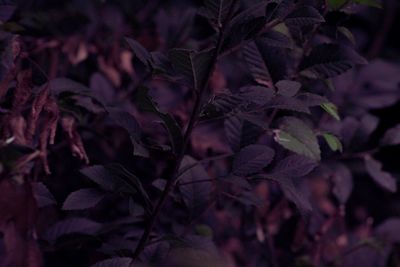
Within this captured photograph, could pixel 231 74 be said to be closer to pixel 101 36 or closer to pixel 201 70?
pixel 101 36

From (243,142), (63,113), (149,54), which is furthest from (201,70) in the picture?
(63,113)

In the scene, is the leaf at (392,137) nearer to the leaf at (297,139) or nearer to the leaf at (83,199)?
the leaf at (297,139)

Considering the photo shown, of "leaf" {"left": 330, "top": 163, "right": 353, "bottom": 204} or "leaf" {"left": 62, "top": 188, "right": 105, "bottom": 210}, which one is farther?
"leaf" {"left": 330, "top": 163, "right": 353, "bottom": 204}

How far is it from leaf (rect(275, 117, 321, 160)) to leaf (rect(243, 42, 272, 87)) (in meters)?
0.12

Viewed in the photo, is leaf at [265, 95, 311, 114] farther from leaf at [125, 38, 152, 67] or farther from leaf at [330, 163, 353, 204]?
leaf at [330, 163, 353, 204]

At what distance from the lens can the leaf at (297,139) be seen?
1.08 meters

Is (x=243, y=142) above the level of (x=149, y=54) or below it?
below

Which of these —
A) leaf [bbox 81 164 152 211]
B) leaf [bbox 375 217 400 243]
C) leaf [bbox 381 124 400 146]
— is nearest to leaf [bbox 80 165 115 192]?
leaf [bbox 81 164 152 211]

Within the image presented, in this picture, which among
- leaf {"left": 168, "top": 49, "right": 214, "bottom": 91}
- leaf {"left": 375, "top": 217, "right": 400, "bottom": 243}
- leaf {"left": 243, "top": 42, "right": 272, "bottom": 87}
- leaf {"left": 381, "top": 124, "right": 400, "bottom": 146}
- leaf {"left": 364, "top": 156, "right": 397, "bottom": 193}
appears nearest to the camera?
leaf {"left": 168, "top": 49, "right": 214, "bottom": 91}

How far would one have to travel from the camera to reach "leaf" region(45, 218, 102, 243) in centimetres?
126

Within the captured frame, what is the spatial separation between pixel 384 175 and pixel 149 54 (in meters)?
0.70

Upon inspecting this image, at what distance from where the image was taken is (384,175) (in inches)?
60.2

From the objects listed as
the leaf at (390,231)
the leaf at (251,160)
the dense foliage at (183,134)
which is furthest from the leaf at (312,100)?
the leaf at (390,231)

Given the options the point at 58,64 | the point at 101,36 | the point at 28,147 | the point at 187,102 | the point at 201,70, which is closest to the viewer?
the point at 201,70
